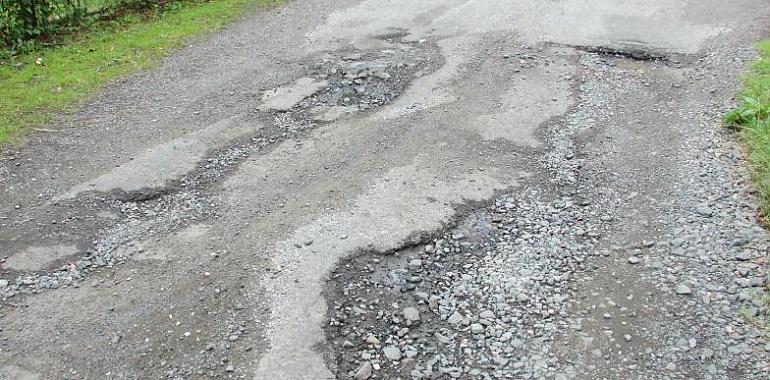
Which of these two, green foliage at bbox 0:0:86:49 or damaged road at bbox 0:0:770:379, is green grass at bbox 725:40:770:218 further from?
green foliage at bbox 0:0:86:49

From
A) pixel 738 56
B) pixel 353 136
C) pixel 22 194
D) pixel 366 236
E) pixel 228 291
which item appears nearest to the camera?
pixel 228 291

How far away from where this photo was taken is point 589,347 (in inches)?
147

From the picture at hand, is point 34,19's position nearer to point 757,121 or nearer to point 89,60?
point 89,60

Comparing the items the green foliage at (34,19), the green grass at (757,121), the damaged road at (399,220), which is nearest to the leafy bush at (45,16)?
the green foliage at (34,19)

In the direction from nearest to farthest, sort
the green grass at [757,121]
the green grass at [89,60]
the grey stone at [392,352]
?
the grey stone at [392,352] → the green grass at [757,121] → the green grass at [89,60]

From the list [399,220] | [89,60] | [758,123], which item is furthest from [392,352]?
[89,60]

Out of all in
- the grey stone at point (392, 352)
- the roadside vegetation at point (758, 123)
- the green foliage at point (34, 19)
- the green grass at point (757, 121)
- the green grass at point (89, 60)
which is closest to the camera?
the grey stone at point (392, 352)

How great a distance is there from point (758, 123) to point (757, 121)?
0.19ft

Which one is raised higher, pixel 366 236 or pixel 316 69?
pixel 316 69

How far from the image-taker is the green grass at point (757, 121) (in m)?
5.04

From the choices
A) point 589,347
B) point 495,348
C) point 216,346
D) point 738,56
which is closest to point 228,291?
point 216,346

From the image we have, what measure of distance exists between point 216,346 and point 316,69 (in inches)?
165

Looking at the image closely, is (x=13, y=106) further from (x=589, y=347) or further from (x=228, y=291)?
(x=589, y=347)

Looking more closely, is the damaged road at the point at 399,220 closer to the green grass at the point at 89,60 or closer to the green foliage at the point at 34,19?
the green grass at the point at 89,60
